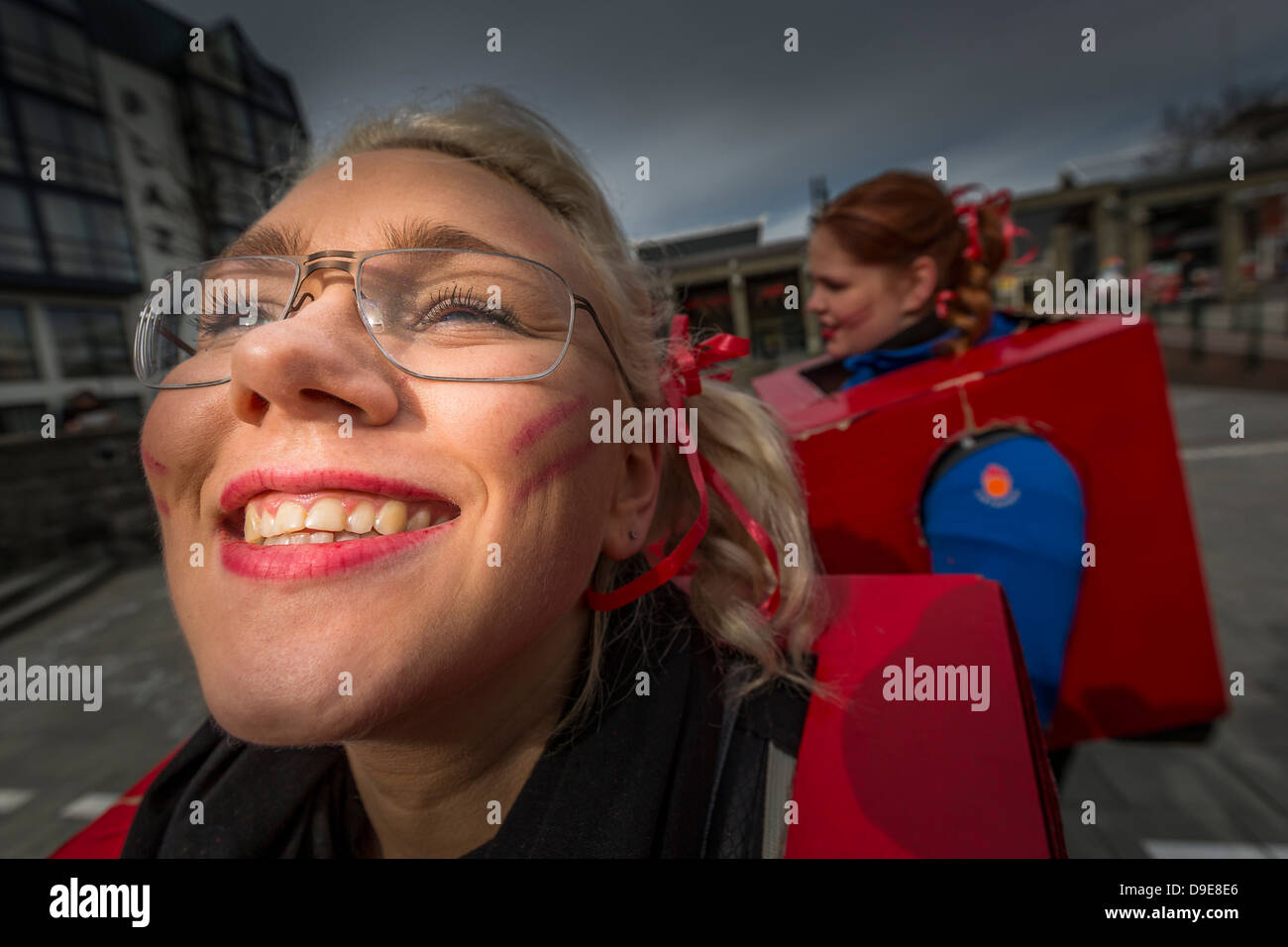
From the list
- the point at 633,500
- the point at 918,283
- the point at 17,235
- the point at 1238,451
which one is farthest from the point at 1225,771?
the point at 17,235

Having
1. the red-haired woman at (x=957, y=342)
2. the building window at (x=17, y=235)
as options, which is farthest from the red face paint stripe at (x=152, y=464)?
the building window at (x=17, y=235)

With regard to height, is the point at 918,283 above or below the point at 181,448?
above

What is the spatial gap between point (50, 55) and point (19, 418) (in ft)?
39.5

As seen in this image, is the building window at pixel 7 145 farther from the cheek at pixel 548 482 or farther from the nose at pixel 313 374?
the cheek at pixel 548 482

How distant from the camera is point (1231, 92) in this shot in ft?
16.0

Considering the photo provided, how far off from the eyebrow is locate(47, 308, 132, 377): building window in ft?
96.8

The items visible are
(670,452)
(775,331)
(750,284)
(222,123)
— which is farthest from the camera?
(222,123)

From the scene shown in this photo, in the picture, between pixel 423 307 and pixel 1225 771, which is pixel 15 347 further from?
pixel 1225 771

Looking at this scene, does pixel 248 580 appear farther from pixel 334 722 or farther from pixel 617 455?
pixel 617 455

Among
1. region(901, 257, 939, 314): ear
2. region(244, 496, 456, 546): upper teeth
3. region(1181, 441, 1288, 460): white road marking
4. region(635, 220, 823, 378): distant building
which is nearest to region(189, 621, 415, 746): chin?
region(244, 496, 456, 546): upper teeth

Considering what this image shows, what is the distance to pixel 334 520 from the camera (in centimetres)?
85
